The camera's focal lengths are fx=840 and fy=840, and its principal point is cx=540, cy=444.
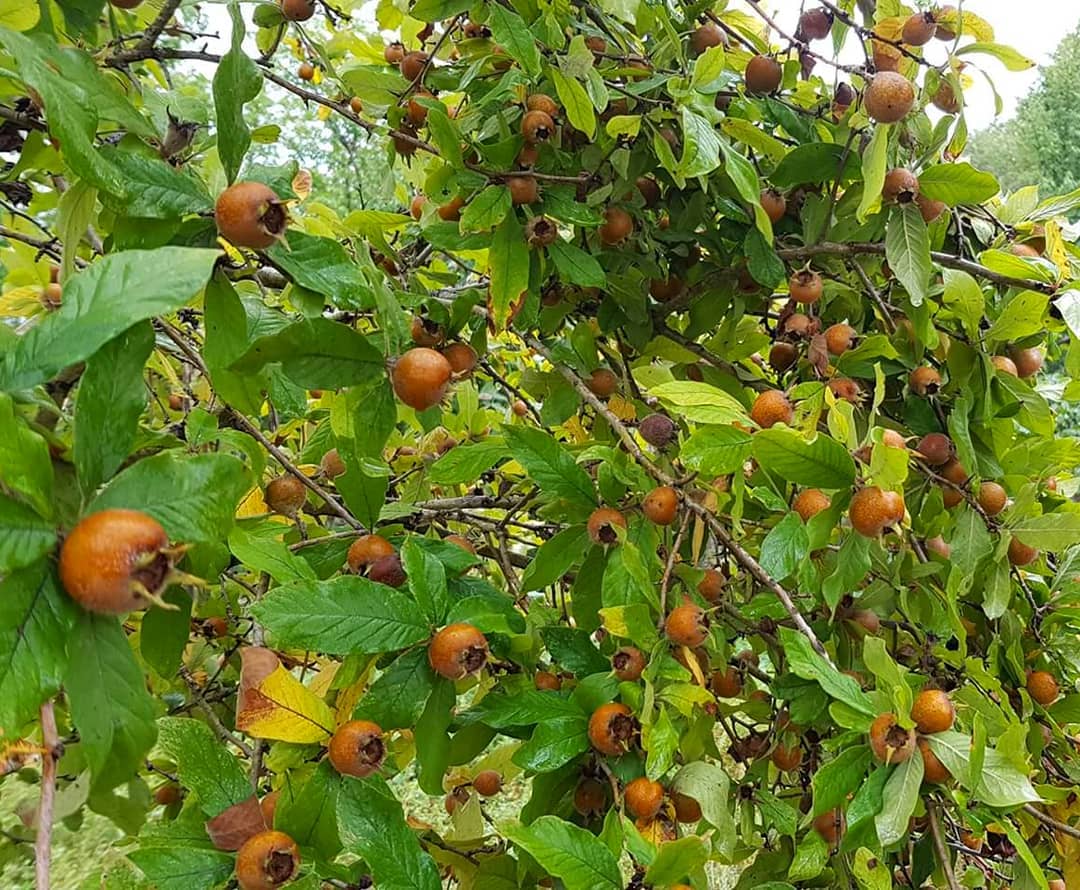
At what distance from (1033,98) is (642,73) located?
14987mm

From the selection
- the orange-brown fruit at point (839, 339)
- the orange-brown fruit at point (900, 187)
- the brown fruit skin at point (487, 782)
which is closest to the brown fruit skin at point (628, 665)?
the brown fruit skin at point (487, 782)

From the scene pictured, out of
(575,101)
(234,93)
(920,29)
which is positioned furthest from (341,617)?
(920,29)

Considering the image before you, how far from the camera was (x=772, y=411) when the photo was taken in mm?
943

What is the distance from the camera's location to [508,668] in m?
0.92

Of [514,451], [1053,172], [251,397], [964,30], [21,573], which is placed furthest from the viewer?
[1053,172]

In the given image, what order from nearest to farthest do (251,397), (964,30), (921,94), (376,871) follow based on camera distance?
(376,871), (251,397), (921,94), (964,30)

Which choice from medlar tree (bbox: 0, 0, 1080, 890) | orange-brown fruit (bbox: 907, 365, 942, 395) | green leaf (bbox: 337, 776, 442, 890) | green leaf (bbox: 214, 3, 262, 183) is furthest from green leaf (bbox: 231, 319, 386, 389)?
orange-brown fruit (bbox: 907, 365, 942, 395)

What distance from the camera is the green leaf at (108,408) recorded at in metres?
0.49

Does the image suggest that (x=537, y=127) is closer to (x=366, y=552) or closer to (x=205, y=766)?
(x=366, y=552)

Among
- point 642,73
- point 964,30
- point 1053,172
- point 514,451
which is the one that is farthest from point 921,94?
point 1053,172

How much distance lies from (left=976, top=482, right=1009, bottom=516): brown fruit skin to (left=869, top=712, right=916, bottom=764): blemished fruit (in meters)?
0.49

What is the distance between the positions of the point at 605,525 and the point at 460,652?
0.84ft

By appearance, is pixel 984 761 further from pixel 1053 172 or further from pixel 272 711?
pixel 1053 172

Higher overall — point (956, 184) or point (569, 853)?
point (956, 184)
